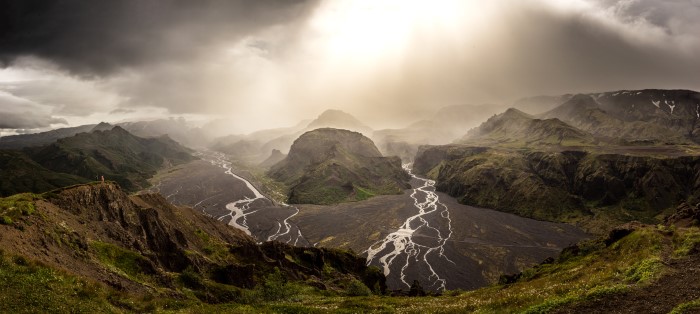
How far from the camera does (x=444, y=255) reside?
160875 millimetres

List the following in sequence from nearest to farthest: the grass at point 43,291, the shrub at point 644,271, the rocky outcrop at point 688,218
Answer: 1. the grass at point 43,291
2. the shrub at point 644,271
3. the rocky outcrop at point 688,218

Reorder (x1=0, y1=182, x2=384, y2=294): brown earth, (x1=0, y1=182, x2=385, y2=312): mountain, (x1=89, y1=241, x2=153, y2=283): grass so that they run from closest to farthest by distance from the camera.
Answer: (x1=0, y1=182, x2=385, y2=312): mountain < (x1=0, y1=182, x2=384, y2=294): brown earth < (x1=89, y1=241, x2=153, y2=283): grass

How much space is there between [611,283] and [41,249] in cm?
6026

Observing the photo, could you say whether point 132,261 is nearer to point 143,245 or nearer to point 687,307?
point 143,245

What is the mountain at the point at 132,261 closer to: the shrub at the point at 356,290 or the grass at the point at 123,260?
the grass at the point at 123,260

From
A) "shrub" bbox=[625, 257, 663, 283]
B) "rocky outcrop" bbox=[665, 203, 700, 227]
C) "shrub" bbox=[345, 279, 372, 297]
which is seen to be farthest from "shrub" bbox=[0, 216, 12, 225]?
"rocky outcrop" bbox=[665, 203, 700, 227]

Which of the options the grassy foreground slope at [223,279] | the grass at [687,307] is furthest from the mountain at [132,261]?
the grass at [687,307]

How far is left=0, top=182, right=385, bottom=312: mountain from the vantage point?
30688 millimetres

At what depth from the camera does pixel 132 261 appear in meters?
57.2

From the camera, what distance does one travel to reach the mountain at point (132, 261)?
30.7 metres

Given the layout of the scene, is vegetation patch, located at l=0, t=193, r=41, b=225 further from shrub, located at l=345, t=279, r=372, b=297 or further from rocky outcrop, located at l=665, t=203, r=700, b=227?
rocky outcrop, located at l=665, t=203, r=700, b=227

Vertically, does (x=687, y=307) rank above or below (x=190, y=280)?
above

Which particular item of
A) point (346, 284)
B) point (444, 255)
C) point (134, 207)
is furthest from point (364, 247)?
point (134, 207)

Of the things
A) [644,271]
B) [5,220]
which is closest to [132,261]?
[5,220]
